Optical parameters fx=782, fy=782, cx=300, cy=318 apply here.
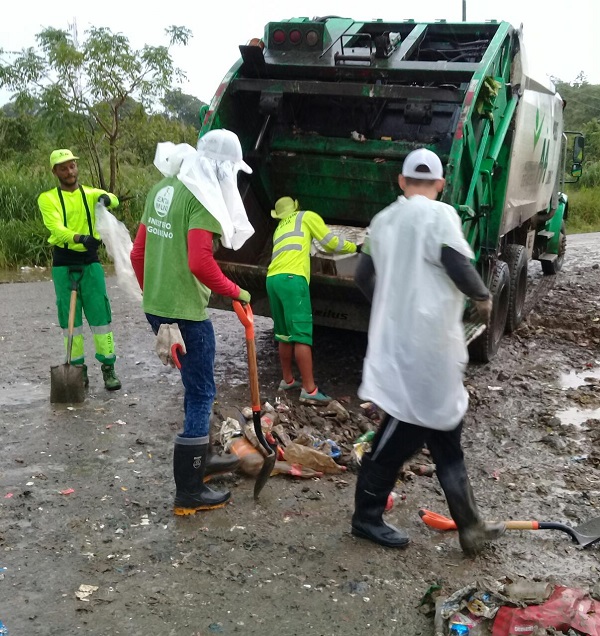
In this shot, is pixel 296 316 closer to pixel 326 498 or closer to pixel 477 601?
pixel 326 498

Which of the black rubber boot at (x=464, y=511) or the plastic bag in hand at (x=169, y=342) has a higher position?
the plastic bag in hand at (x=169, y=342)

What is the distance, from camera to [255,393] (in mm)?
3643

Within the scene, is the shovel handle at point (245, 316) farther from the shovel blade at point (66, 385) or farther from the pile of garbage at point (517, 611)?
the shovel blade at point (66, 385)

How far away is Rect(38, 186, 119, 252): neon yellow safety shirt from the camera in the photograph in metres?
5.11

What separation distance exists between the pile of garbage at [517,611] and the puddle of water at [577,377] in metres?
3.13

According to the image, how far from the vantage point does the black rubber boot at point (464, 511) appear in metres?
3.17

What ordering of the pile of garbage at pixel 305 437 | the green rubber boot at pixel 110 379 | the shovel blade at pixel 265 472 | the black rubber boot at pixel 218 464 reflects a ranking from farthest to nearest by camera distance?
the green rubber boot at pixel 110 379 → the pile of garbage at pixel 305 437 → the black rubber boot at pixel 218 464 → the shovel blade at pixel 265 472

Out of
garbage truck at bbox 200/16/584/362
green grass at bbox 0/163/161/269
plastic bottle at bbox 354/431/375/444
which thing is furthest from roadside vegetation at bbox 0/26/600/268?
plastic bottle at bbox 354/431/375/444

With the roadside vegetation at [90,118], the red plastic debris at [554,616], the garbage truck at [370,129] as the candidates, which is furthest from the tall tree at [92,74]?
the red plastic debris at [554,616]

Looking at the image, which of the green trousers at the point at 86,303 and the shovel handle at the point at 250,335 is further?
the green trousers at the point at 86,303

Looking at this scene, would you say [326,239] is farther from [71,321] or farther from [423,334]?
[423,334]

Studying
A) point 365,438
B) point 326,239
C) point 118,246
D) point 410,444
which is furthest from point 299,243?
point 410,444

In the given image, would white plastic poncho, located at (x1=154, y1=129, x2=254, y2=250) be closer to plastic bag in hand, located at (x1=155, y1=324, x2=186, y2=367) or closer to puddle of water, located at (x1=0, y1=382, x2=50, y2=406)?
plastic bag in hand, located at (x1=155, y1=324, x2=186, y2=367)

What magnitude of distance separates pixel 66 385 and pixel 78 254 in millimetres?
876
